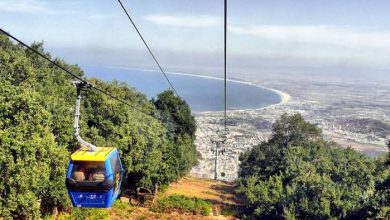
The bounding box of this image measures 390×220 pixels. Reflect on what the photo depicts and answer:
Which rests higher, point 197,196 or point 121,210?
point 121,210

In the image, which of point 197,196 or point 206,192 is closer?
point 197,196

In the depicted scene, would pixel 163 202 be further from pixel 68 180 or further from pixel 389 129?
pixel 389 129

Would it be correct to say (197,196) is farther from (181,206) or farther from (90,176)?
(90,176)

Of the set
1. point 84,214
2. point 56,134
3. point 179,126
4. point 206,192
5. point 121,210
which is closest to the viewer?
point 56,134

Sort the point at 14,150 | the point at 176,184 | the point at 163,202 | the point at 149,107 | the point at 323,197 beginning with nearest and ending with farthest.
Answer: the point at 14,150, the point at 323,197, the point at 163,202, the point at 149,107, the point at 176,184

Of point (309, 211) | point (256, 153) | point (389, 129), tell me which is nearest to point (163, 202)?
point (309, 211)

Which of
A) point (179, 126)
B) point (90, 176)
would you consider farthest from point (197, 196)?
point (90, 176)

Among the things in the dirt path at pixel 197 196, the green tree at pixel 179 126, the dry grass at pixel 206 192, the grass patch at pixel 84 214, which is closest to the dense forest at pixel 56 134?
the green tree at pixel 179 126

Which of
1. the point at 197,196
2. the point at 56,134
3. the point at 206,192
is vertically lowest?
the point at 206,192
